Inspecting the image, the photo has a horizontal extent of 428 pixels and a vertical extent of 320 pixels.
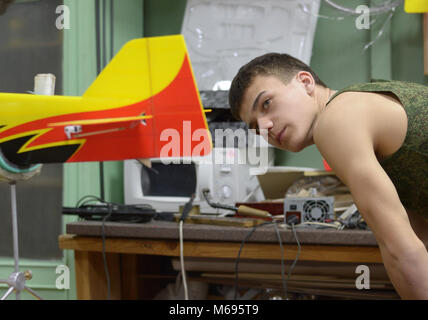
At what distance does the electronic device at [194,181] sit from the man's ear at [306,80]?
3.13ft

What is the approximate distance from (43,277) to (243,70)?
4.05 ft

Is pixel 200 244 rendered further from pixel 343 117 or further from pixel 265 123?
pixel 343 117

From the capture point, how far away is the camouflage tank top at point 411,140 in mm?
751

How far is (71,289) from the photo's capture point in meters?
1.82

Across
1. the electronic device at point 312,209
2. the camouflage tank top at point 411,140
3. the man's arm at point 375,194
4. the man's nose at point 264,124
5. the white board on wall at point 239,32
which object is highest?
the white board on wall at point 239,32

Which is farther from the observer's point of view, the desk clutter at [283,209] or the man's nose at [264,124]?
the desk clutter at [283,209]

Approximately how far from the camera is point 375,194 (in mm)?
661

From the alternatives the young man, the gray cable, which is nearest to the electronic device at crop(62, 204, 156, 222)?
the young man

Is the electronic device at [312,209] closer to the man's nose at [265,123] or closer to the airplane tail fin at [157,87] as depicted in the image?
the airplane tail fin at [157,87]

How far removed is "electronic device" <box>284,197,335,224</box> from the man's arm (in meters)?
0.75

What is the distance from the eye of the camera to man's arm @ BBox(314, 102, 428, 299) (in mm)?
648

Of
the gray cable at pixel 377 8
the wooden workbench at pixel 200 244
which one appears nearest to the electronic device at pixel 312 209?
the wooden workbench at pixel 200 244

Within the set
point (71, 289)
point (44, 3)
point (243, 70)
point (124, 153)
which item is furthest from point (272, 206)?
point (44, 3)

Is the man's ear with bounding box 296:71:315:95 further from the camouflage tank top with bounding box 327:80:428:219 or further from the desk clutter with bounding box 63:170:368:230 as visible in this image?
the desk clutter with bounding box 63:170:368:230
